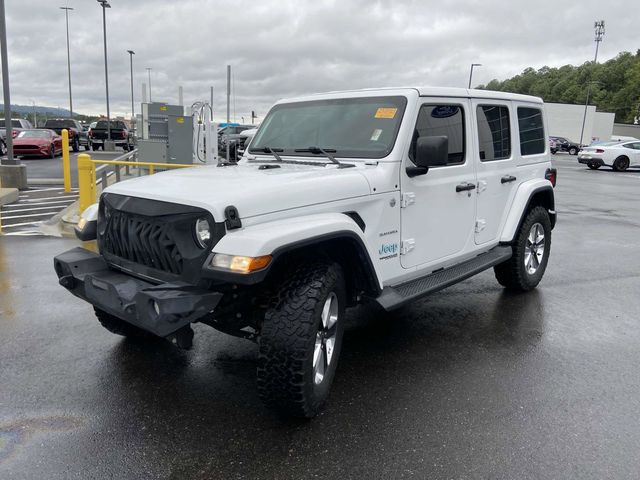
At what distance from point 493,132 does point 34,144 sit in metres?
22.0

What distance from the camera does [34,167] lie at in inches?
777

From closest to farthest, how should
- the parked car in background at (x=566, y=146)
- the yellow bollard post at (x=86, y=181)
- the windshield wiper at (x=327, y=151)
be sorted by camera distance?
the windshield wiper at (x=327, y=151), the yellow bollard post at (x=86, y=181), the parked car in background at (x=566, y=146)

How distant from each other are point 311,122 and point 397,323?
1907mm

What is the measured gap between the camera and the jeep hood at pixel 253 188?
9.88 ft

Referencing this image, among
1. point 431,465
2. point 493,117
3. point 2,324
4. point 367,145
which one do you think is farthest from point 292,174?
point 2,324

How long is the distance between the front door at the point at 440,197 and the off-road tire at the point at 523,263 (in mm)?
975

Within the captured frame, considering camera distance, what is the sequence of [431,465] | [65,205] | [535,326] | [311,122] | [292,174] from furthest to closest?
[65,205] → [535,326] → [311,122] → [292,174] → [431,465]

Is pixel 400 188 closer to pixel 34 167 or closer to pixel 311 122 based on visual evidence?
pixel 311 122

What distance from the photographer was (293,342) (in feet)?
9.68

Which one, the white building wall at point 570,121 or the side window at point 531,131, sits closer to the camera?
the side window at point 531,131

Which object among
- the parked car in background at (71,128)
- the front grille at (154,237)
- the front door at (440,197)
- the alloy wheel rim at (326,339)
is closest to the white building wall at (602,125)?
the parked car in background at (71,128)

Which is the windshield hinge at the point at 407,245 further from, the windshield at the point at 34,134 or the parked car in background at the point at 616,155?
the parked car in background at the point at 616,155

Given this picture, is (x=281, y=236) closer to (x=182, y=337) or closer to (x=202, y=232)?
(x=202, y=232)

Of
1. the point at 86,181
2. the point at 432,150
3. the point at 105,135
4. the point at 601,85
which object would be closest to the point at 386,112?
the point at 432,150
